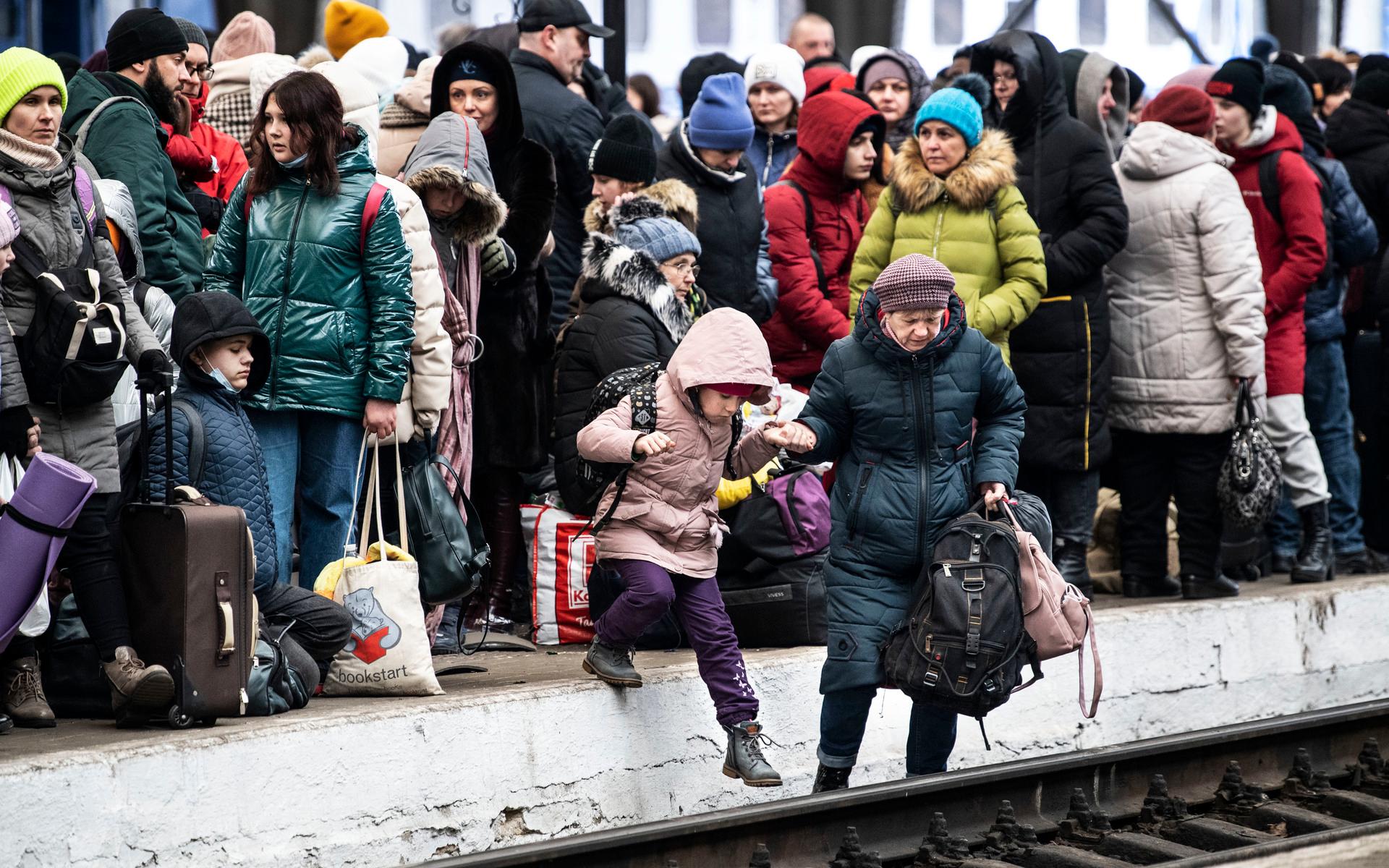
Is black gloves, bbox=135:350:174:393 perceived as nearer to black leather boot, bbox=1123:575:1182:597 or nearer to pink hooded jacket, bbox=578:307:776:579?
pink hooded jacket, bbox=578:307:776:579

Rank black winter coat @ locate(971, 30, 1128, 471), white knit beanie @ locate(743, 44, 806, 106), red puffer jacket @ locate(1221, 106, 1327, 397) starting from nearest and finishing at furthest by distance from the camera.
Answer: black winter coat @ locate(971, 30, 1128, 471), red puffer jacket @ locate(1221, 106, 1327, 397), white knit beanie @ locate(743, 44, 806, 106)

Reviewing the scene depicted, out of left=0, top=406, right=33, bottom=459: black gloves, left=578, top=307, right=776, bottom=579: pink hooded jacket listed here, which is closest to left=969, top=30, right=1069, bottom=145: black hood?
left=578, top=307, right=776, bottom=579: pink hooded jacket

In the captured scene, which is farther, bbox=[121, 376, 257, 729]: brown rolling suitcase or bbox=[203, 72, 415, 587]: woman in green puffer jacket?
bbox=[203, 72, 415, 587]: woman in green puffer jacket

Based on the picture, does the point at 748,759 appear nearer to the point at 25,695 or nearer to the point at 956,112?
the point at 25,695

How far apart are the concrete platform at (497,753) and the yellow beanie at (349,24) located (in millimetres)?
3498

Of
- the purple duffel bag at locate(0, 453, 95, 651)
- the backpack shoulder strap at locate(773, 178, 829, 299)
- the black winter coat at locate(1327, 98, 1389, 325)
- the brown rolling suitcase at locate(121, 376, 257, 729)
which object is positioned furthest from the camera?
the black winter coat at locate(1327, 98, 1389, 325)

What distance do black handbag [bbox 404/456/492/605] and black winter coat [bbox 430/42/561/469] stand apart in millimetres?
941

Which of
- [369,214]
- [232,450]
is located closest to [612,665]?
[232,450]

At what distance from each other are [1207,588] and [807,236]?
260 centimetres

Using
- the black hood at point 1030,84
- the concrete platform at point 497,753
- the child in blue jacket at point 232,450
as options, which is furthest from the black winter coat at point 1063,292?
the child in blue jacket at point 232,450

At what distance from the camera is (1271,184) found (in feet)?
33.2

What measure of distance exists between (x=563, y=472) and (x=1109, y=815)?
8.15 feet

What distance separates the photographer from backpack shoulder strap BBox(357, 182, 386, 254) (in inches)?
277

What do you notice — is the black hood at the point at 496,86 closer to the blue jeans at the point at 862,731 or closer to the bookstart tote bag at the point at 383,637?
the bookstart tote bag at the point at 383,637
